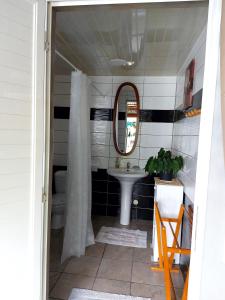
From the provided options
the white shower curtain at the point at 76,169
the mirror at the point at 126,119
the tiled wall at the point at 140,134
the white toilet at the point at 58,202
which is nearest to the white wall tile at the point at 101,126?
the tiled wall at the point at 140,134

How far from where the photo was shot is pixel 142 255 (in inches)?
105

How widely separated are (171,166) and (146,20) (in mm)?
1472

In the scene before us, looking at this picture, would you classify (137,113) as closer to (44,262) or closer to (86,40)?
(86,40)

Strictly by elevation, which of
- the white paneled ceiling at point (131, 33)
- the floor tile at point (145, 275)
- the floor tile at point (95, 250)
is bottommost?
the floor tile at point (145, 275)

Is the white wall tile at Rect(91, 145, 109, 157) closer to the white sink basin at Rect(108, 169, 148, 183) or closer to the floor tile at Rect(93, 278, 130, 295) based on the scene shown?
the white sink basin at Rect(108, 169, 148, 183)

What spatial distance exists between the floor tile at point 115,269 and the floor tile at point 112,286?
60mm

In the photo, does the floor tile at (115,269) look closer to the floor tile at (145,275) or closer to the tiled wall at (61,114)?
the floor tile at (145,275)

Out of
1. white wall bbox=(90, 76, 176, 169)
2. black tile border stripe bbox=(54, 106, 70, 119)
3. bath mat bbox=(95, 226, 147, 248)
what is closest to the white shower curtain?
bath mat bbox=(95, 226, 147, 248)

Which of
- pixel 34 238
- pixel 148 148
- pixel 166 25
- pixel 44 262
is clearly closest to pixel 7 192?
pixel 34 238

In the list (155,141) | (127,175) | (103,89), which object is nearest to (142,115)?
(155,141)

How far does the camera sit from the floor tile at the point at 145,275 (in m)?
2.20

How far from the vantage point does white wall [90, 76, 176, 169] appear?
346cm

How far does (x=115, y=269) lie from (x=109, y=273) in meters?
0.09

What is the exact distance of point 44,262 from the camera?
144 cm
